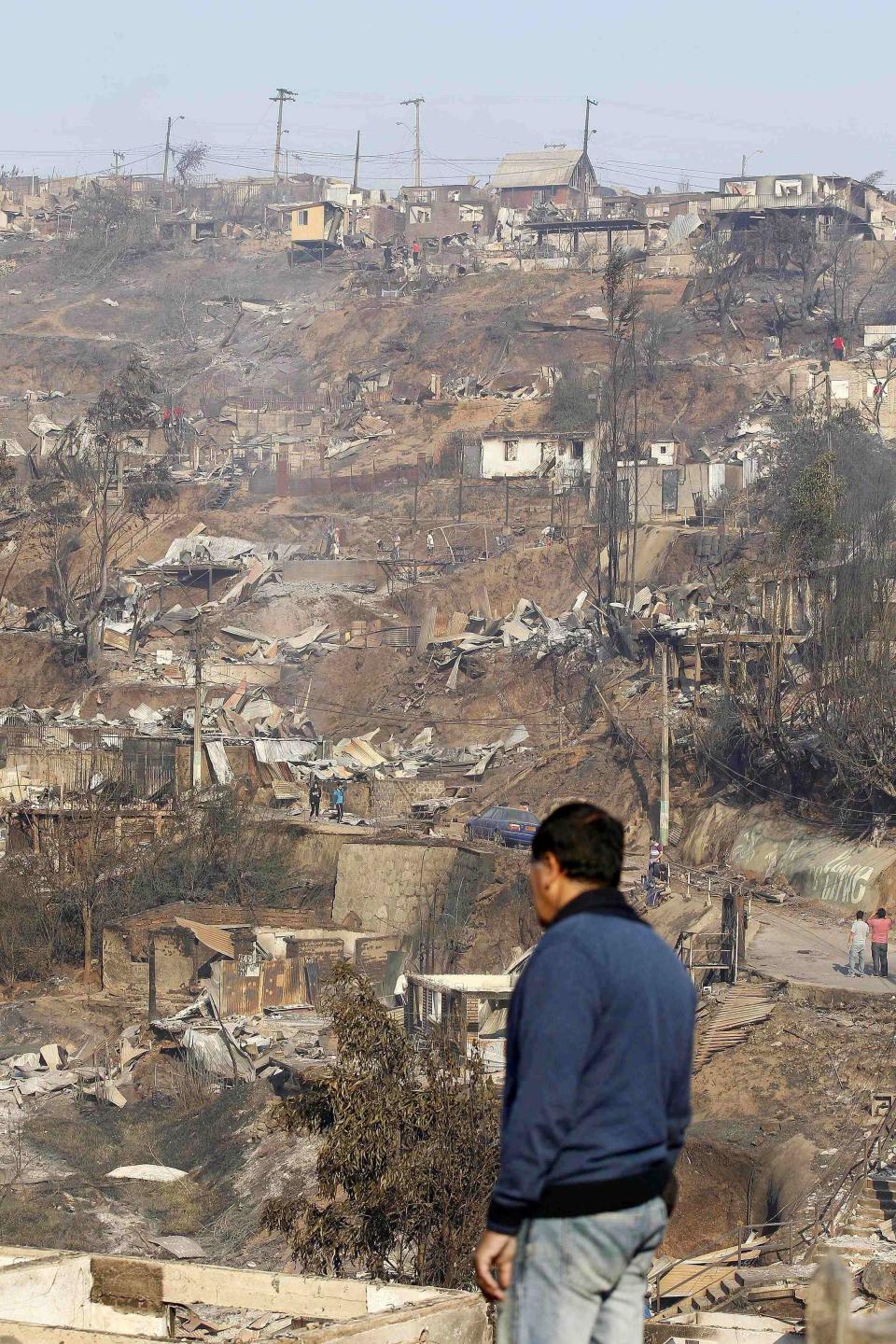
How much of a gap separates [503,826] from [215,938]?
5.07m

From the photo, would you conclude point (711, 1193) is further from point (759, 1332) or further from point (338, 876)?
point (338, 876)

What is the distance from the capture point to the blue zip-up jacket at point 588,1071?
2348mm

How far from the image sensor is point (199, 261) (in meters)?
76.3

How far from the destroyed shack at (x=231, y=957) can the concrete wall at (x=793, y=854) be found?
5230 mm

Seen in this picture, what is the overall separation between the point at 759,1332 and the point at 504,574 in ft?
101

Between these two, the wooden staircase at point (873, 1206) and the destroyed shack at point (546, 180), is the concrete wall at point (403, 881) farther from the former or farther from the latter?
the destroyed shack at point (546, 180)

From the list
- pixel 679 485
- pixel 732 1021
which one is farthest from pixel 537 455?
pixel 732 1021

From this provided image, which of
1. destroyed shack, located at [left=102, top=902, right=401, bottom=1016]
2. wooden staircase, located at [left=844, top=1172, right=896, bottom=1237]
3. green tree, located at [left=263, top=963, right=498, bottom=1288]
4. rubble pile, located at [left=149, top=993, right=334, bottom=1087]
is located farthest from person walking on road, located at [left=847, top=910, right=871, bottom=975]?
green tree, located at [left=263, top=963, right=498, bottom=1288]

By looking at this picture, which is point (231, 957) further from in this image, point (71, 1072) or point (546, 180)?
point (546, 180)

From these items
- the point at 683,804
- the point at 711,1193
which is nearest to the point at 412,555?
the point at 683,804

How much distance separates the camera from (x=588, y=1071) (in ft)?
7.79

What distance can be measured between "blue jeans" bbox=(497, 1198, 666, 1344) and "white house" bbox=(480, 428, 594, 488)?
42.2 metres

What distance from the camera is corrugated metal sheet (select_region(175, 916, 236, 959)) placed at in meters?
22.8

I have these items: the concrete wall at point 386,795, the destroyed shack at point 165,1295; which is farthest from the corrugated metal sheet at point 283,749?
the destroyed shack at point 165,1295
